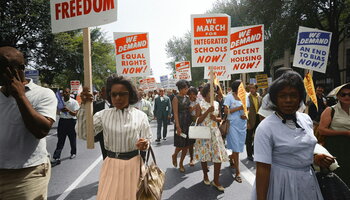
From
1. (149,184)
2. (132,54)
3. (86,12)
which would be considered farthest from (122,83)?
(132,54)

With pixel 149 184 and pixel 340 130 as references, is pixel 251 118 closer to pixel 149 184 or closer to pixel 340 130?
pixel 340 130

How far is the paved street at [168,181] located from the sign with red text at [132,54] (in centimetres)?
240

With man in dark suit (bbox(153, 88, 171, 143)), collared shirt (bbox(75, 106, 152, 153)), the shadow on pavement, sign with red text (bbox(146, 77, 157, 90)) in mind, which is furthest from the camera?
sign with red text (bbox(146, 77, 157, 90))

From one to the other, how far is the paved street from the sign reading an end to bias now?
2.64 m

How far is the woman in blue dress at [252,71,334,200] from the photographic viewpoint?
2016 mm

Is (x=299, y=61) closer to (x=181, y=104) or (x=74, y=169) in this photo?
(x=181, y=104)

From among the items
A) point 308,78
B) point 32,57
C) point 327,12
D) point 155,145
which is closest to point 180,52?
point 32,57

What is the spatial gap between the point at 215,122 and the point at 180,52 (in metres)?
51.0

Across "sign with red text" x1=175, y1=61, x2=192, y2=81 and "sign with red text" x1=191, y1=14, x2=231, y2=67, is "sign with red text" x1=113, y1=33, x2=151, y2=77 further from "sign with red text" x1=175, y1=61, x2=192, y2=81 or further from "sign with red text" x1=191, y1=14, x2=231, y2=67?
"sign with red text" x1=175, y1=61, x2=192, y2=81

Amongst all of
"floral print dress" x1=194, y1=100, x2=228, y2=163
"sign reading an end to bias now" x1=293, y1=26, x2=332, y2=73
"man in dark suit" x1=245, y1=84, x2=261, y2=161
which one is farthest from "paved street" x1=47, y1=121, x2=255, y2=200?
"sign reading an end to bias now" x1=293, y1=26, x2=332, y2=73

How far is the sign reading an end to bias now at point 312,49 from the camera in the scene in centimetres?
597

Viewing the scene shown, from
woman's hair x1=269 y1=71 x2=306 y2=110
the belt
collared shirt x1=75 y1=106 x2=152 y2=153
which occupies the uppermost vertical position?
woman's hair x1=269 y1=71 x2=306 y2=110

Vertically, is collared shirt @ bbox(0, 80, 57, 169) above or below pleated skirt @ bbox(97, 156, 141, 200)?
above

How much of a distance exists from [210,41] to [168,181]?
2928mm
